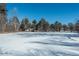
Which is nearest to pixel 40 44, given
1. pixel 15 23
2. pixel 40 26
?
pixel 40 26

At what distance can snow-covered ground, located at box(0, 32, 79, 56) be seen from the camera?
78.6 inches

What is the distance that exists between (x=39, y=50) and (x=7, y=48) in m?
0.36

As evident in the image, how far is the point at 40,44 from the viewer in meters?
2.01

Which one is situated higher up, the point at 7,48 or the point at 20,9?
the point at 20,9

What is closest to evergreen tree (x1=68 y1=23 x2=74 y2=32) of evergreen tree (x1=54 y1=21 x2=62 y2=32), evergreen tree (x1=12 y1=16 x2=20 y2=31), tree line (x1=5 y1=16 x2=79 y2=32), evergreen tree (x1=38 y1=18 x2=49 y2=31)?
tree line (x1=5 y1=16 x2=79 y2=32)

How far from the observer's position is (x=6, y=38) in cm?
202

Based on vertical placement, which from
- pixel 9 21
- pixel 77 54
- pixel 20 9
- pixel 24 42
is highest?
pixel 20 9

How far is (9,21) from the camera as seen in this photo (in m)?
2.04

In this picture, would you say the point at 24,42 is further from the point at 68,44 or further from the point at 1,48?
the point at 68,44

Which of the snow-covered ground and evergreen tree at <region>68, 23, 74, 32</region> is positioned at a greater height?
evergreen tree at <region>68, 23, 74, 32</region>

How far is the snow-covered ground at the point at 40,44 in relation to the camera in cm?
200

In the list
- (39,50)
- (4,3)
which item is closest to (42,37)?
(39,50)

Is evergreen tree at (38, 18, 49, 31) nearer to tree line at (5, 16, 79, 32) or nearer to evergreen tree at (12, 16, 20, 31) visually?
tree line at (5, 16, 79, 32)

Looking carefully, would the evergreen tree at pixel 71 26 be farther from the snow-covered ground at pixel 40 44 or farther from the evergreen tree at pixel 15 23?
the evergreen tree at pixel 15 23
